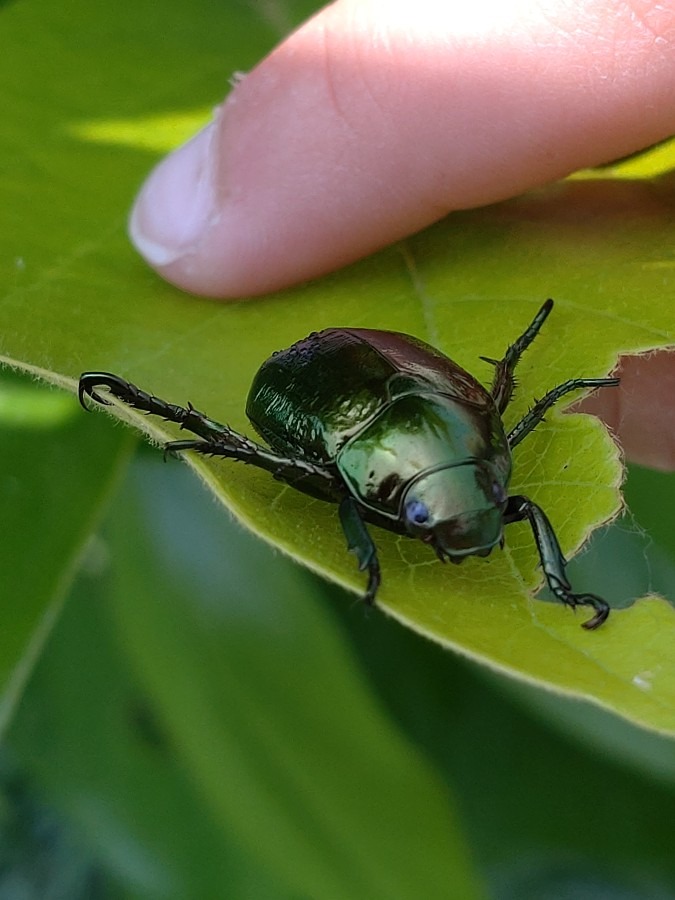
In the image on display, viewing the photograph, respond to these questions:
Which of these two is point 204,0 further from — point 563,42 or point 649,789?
point 649,789

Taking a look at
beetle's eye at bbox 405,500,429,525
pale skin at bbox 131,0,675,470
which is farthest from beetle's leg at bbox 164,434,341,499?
pale skin at bbox 131,0,675,470

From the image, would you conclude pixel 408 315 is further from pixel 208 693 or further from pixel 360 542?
pixel 208 693

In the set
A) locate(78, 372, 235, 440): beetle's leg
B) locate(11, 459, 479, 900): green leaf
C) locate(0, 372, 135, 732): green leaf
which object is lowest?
locate(11, 459, 479, 900): green leaf

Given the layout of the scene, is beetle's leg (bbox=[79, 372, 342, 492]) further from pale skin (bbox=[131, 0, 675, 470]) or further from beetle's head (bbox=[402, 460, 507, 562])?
pale skin (bbox=[131, 0, 675, 470])

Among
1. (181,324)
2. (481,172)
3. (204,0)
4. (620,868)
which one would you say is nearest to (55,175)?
(181,324)

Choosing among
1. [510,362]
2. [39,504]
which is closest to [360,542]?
[510,362]

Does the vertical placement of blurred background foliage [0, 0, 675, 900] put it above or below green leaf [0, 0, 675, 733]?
below
